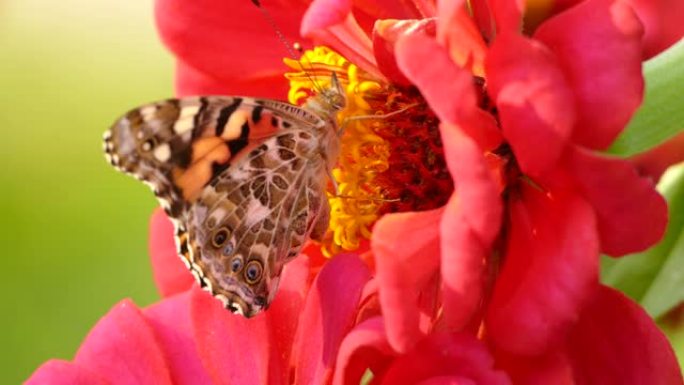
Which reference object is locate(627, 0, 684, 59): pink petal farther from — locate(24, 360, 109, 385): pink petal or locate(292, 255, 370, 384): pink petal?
locate(24, 360, 109, 385): pink petal

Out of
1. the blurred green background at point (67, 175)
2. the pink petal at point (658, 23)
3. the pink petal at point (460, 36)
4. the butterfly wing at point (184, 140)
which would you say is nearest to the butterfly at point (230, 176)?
the butterfly wing at point (184, 140)

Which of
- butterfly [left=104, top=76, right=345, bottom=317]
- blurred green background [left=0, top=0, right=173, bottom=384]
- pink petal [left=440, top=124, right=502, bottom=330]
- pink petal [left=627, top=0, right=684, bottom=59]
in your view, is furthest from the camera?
blurred green background [left=0, top=0, right=173, bottom=384]

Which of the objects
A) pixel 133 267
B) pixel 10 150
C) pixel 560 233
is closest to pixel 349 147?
pixel 560 233

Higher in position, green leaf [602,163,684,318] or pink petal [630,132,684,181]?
pink petal [630,132,684,181]

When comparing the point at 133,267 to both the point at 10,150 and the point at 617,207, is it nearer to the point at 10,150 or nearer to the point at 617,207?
the point at 10,150

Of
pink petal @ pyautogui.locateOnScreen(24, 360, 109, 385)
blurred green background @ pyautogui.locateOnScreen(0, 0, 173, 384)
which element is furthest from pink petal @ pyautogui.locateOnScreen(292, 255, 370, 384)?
blurred green background @ pyautogui.locateOnScreen(0, 0, 173, 384)

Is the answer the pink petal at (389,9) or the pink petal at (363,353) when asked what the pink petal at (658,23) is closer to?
the pink petal at (389,9)


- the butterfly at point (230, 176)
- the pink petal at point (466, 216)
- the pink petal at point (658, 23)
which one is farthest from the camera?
the pink petal at point (658, 23)
